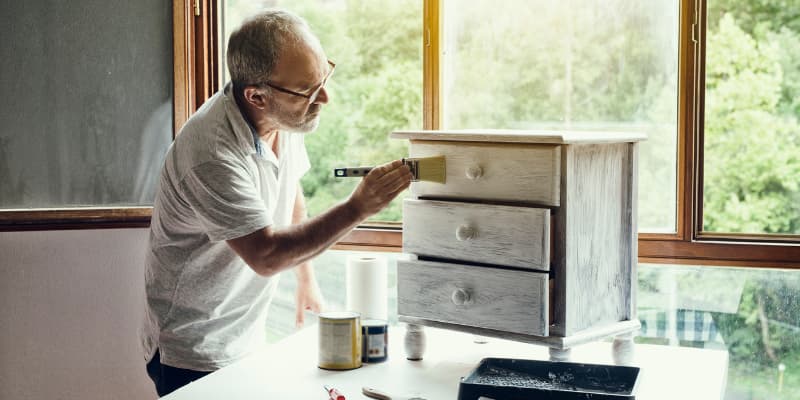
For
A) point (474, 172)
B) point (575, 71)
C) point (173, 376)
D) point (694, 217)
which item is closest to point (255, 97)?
point (474, 172)

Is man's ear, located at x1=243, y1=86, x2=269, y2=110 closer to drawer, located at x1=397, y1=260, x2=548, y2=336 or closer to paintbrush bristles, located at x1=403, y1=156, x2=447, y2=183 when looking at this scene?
paintbrush bristles, located at x1=403, y1=156, x2=447, y2=183

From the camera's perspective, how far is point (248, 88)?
1.89m

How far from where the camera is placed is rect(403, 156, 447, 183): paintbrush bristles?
175 cm

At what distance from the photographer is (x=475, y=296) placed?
171 centimetres

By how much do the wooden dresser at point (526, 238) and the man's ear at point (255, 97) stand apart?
306 mm

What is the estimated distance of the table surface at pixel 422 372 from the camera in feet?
5.33

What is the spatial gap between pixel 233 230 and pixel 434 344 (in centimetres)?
49

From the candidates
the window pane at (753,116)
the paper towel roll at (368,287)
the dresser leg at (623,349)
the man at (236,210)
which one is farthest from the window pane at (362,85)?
the dresser leg at (623,349)

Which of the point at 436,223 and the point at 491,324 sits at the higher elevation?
the point at 436,223

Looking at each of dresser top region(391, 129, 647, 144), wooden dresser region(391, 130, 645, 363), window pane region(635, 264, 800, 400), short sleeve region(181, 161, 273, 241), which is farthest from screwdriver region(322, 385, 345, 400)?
window pane region(635, 264, 800, 400)

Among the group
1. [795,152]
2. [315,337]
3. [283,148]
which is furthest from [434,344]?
[795,152]

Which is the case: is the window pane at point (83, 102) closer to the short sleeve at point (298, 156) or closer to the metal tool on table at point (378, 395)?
the short sleeve at point (298, 156)

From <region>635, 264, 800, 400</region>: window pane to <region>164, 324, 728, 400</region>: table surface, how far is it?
0.36 metres

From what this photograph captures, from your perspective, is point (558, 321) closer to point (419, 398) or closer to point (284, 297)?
point (419, 398)
